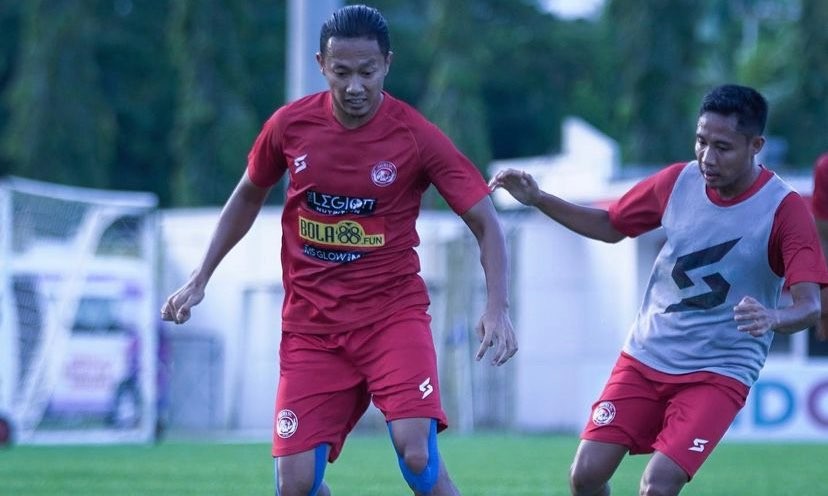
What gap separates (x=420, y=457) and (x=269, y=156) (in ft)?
4.66

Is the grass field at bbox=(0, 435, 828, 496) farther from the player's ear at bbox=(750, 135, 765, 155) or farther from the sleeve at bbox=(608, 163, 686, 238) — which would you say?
the player's ear at bbox=(750, 135, 765, 155)

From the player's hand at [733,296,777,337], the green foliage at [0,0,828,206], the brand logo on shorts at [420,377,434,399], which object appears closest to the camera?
the player's hand at [733,296,777,337]

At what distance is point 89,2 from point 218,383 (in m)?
8.90

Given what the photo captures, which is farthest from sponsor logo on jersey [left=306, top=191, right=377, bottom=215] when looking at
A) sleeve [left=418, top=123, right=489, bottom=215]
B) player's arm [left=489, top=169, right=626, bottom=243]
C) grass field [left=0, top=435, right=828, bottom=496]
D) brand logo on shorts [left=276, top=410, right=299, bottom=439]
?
grass field [left=0, top=435, right=828, bottom=496]

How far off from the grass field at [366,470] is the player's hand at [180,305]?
3.90 metres

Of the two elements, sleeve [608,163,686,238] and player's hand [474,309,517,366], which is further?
sleeve [608,163,686,238]

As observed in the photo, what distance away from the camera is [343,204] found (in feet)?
20.8

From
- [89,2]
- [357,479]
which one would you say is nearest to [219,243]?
[357,479]

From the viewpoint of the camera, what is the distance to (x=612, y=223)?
7043mm

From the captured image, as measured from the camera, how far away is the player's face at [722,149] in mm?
6422

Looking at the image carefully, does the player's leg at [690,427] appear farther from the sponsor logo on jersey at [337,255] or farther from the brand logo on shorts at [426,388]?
the sponsor logo on jersey at [337,255]

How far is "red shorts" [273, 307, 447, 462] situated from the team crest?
0.53 meters

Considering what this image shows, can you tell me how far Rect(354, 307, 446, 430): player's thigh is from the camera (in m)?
6.16

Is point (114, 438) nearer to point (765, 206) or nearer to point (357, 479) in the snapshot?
point (357, 479)
